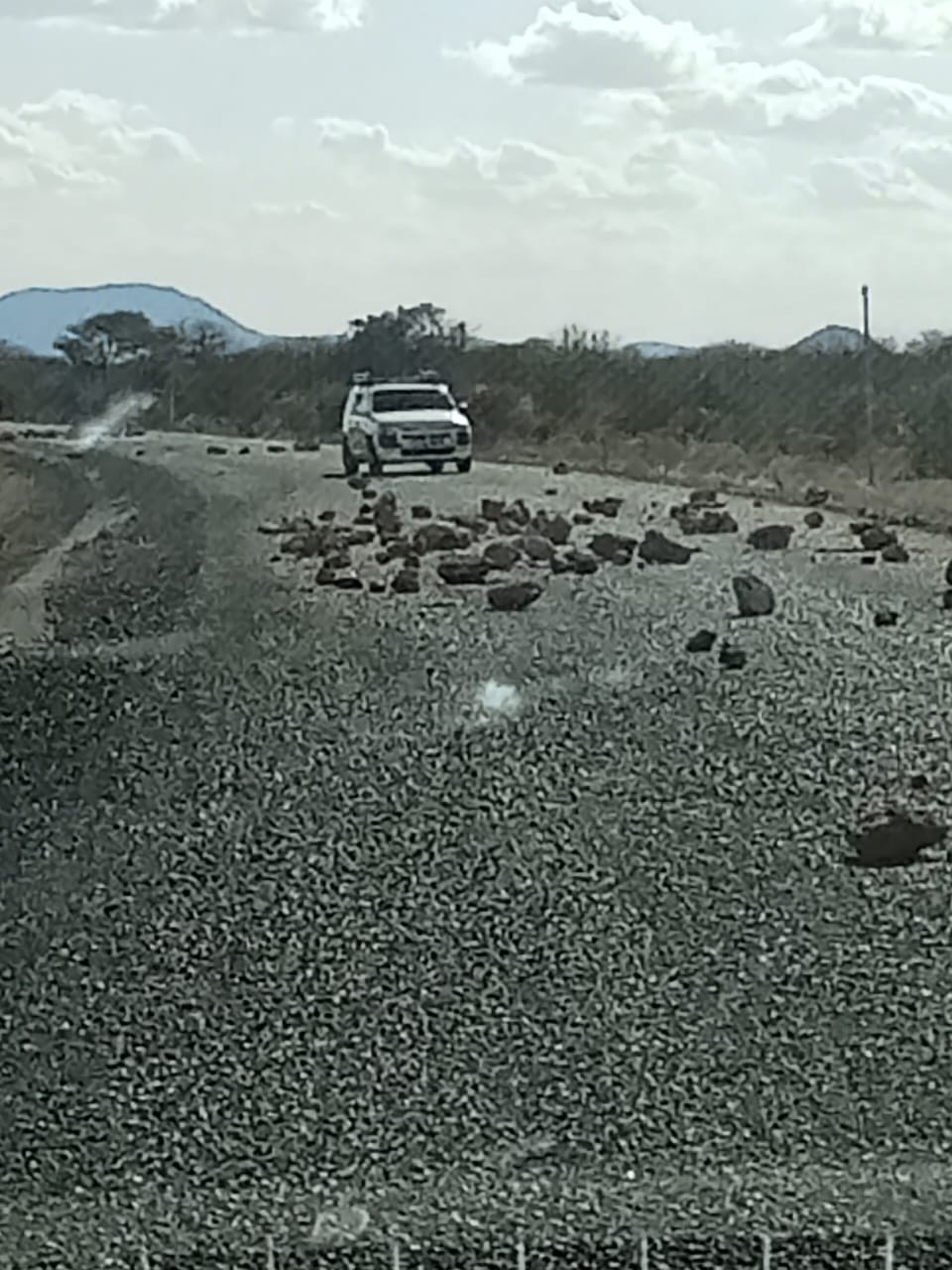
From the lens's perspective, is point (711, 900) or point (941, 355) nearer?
point (711, 900)

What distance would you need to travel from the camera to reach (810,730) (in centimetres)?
1152

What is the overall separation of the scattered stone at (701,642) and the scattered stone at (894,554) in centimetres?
515

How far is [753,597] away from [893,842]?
792 cm

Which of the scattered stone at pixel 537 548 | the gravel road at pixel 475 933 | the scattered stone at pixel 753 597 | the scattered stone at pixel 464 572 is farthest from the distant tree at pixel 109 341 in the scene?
the gravel road at pixel 475 933

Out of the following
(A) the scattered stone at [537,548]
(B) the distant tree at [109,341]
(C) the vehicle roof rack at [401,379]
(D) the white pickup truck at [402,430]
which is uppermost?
(B) the distant tree at [109,341]

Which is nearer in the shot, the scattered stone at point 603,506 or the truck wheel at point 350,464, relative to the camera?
the scattered stone at point 603,506

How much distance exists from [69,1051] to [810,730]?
5.53 m

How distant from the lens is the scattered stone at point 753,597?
16.5 m

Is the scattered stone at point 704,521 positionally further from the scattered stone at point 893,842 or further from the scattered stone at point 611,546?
the scattered stone at point 893,842

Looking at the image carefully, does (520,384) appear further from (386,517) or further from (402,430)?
(386,517)

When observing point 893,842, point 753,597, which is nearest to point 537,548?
A: point 753,597

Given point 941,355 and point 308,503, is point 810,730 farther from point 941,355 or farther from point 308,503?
point 941,355

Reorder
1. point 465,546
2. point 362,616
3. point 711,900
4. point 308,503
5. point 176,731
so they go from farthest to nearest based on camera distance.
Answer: point 308,503 < point 465,546 < point 362,616 < point 176,731 < point 711,900

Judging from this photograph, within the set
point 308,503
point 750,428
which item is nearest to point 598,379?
point 750,428
